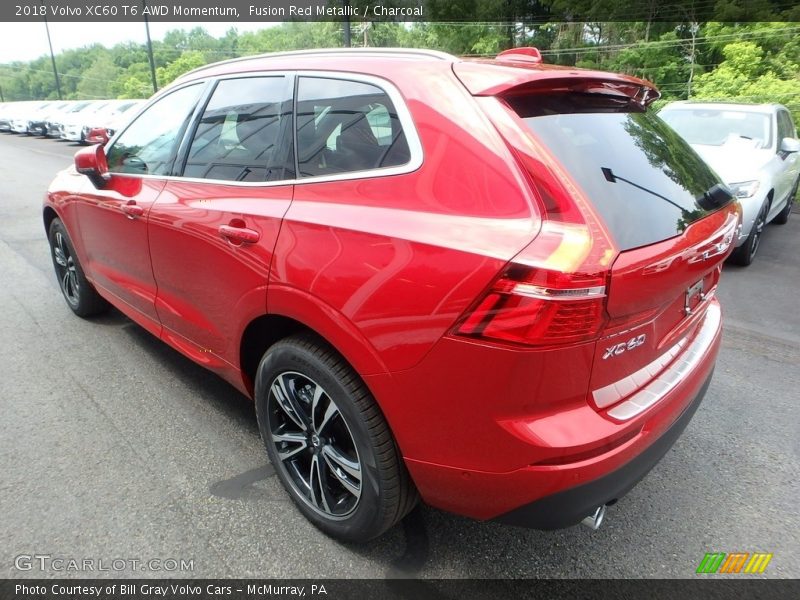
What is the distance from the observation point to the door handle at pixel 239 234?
217cm

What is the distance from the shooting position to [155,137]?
10.3 feet

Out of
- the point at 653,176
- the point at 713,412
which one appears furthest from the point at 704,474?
the point at 653,176

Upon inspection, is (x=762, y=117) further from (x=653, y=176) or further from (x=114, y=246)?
(x=114, y=246)

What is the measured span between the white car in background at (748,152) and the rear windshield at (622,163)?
380 centimetres

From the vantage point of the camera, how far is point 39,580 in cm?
198

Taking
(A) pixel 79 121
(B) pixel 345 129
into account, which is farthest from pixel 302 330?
(A) pixel 79 121

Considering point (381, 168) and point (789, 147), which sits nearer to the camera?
point (381, 168)

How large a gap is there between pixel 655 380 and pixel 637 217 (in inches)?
22.0

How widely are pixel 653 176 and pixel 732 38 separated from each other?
29.4m

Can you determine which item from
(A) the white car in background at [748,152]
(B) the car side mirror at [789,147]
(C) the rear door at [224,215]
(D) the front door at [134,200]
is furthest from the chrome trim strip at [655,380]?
(B) the car side mirror at [789,147]

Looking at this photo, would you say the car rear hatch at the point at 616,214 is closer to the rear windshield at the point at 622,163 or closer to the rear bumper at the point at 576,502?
the rear windshield at the point at 622,163

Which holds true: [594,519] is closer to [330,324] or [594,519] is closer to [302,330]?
[330,324]

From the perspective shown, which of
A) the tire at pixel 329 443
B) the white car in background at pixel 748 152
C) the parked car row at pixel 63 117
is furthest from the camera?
the parked car row at pixel 63 117

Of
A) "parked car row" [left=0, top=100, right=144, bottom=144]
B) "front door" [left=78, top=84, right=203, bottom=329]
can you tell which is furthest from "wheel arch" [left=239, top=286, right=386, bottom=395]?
"parked car row" [left=0, top=100, right=144, bottom=144]
